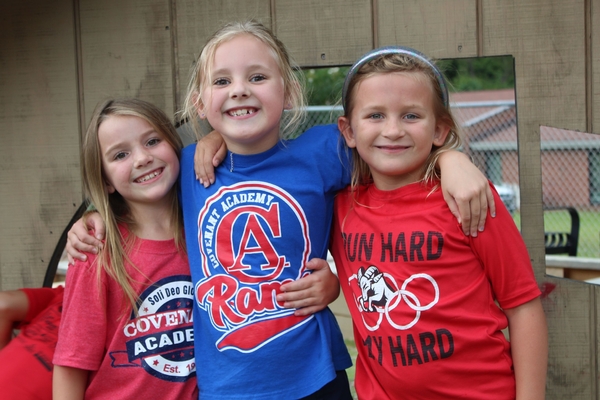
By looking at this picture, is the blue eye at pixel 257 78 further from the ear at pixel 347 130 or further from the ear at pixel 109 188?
the ear at pixel 109 188

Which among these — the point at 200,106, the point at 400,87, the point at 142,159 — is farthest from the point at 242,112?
the point at 400,87

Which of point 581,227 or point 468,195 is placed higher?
point 468,195

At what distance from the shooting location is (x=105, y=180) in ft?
6.21

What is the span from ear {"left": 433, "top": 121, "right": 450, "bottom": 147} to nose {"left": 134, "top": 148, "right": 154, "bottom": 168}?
825 millimetres

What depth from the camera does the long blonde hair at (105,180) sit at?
178 centimetres

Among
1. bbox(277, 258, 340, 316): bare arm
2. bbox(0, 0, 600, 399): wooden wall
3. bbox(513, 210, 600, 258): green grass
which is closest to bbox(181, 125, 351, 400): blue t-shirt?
bbox(277, 258, 340, 316): bare arm

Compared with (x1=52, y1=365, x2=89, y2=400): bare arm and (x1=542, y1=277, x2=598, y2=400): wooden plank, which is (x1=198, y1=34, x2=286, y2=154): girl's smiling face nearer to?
(x1=52, y1=365, x2=89, y2=400): bare arm

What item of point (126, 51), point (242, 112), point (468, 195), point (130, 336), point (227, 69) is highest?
point (126, 51)

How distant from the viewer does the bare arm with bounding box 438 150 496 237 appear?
149cm

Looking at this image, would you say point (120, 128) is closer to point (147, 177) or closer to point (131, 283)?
point (147, 177)

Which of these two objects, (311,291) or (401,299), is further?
(311,291)

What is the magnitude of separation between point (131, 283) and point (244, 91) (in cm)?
63

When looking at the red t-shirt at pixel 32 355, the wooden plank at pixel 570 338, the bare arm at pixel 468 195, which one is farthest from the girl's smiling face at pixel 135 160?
the wooden plank at pixel 570 338

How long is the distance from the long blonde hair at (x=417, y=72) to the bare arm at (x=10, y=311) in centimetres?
119
